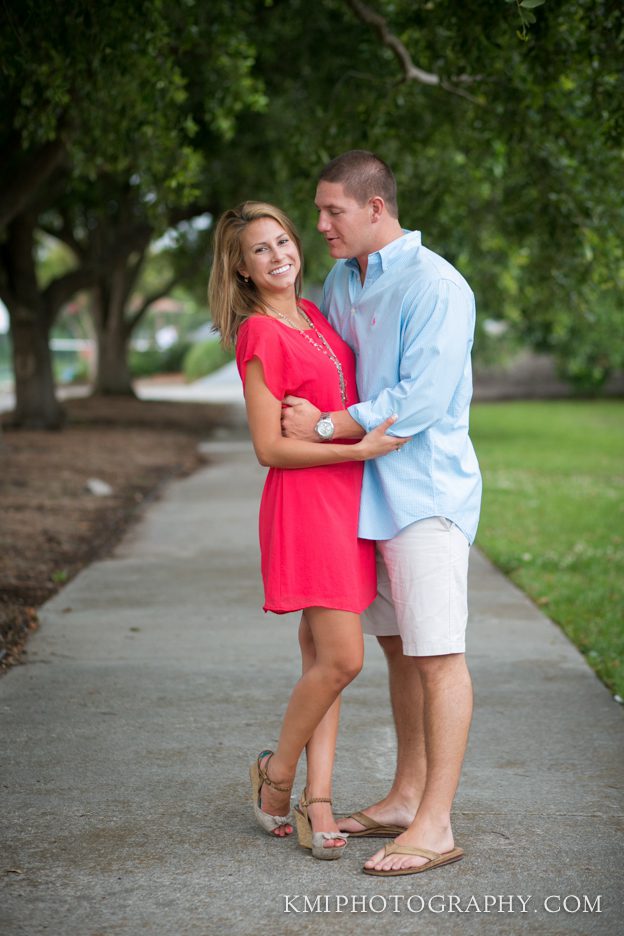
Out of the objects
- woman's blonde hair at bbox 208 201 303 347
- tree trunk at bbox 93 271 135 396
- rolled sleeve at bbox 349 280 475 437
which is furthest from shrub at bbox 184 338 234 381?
rolled sleeve at bbox 349 280 475 437

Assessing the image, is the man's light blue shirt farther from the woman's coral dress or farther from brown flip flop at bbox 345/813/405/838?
brown flip flop at bbox 345/813/405/838

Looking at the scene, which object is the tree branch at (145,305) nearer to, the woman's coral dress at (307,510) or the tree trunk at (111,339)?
the tree trunk at (111,339)

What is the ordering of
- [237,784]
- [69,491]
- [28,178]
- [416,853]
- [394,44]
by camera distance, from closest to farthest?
1. [416,853]
2. [237,784]
3. [394,44]
4. [69,491]
5. [28,178]

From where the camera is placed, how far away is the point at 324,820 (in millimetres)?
3715

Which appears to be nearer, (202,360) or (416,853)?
(416,853)

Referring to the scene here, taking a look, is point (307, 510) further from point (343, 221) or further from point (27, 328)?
point (27, 328)

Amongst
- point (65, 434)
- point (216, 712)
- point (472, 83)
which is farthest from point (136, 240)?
point (216, 712)

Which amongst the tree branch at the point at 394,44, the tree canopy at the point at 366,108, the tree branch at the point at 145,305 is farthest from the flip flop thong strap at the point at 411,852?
the tree branch at the point at 145,305

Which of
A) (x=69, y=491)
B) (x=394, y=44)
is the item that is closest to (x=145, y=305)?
(x=69, y=491)

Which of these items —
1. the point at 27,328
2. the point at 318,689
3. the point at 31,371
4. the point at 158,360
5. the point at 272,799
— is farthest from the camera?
the point at 158,360

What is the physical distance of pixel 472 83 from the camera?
29.3ft

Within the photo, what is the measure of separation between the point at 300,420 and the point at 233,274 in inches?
20.9

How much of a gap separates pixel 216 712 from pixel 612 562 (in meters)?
4.70

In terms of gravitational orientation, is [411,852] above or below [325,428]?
below
